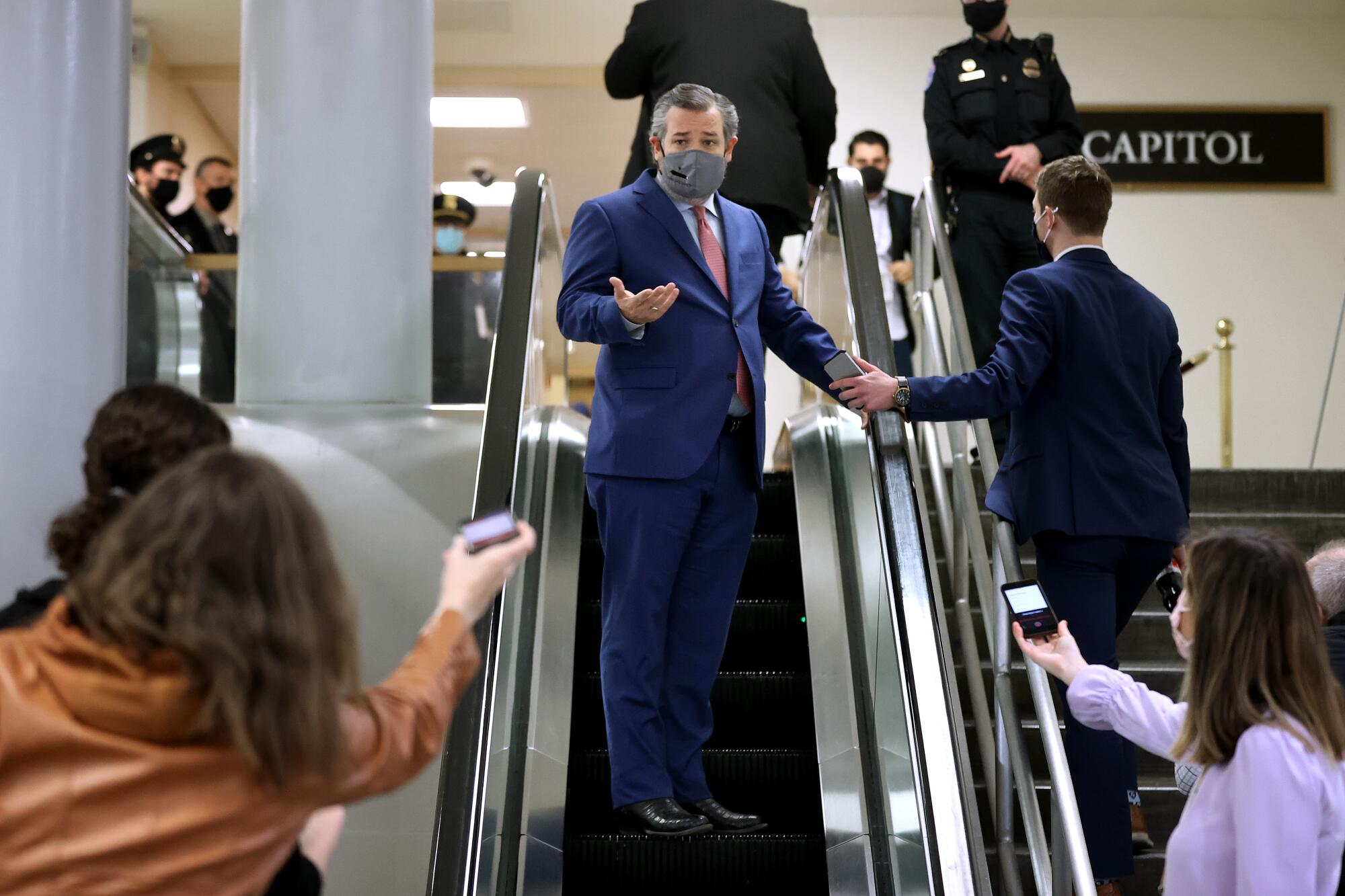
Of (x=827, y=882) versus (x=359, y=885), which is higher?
(x=827, y=882)

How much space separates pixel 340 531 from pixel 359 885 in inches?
45.4

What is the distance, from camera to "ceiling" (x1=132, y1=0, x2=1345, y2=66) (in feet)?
34.6

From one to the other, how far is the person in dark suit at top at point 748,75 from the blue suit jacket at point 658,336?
1.56m

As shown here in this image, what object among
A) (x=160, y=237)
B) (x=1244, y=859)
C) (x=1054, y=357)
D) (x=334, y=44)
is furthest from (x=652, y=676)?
(x=160, y=237)

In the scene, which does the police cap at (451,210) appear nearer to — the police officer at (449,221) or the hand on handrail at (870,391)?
the police officer at (449,221)

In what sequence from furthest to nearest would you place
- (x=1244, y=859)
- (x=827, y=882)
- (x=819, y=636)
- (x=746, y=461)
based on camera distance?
(x=819, y=636) < (x=746, y=461) < (x=827, y=882) < (x=1244, y=859)

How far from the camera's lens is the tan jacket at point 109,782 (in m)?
1.57

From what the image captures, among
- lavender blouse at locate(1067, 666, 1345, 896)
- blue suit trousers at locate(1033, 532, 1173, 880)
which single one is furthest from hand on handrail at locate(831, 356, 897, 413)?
lavender blouse at locate(1067, 666, 1345, 896)

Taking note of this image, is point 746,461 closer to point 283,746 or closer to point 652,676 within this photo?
point 652,676

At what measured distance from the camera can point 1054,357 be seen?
3.59 meters

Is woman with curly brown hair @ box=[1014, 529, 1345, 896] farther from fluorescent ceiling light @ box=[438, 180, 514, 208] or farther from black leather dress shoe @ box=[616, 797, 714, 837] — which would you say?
fluorescent ceiling light @ box=[438, 180, 514, 208]

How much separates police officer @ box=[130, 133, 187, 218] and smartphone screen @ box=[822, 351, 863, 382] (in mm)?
5671

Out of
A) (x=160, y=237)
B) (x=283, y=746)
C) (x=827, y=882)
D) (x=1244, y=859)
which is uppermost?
(x=160, y=237)

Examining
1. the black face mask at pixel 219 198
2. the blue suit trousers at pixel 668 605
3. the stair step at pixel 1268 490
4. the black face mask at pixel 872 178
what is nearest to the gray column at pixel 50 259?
the blue suit trousers at pixel 668 605
